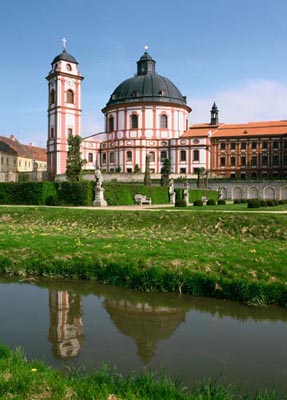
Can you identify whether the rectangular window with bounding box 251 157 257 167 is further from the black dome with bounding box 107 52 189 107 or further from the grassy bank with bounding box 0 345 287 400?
the grassy bank with bounding box 0 345 287 400

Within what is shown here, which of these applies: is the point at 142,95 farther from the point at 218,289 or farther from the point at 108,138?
the point at 218,289

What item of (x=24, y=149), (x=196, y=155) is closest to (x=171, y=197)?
(x=196, y=155)

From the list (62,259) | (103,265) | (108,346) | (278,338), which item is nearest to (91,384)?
(108,346)

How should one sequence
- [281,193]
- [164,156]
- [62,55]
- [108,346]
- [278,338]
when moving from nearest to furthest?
[108,346], [278,338], [281,193], [62,55], [164,156]

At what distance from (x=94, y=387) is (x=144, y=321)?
2.49 m

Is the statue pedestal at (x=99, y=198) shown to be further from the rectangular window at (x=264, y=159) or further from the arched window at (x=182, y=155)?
the rectangular window at (x=264, y=159)

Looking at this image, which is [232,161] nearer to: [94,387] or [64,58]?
[64,58]

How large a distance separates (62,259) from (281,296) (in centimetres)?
457

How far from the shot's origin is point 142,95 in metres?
68.9

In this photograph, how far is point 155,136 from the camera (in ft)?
223

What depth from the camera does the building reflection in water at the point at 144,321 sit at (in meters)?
5.09

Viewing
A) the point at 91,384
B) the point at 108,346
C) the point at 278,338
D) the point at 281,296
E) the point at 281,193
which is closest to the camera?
the point at 91,384

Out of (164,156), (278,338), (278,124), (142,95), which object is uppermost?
(142,95)

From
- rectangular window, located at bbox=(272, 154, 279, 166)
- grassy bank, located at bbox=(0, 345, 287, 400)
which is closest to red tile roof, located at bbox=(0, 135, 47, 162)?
rectangular window, located at bbox=(272, 154, 279, 166)
